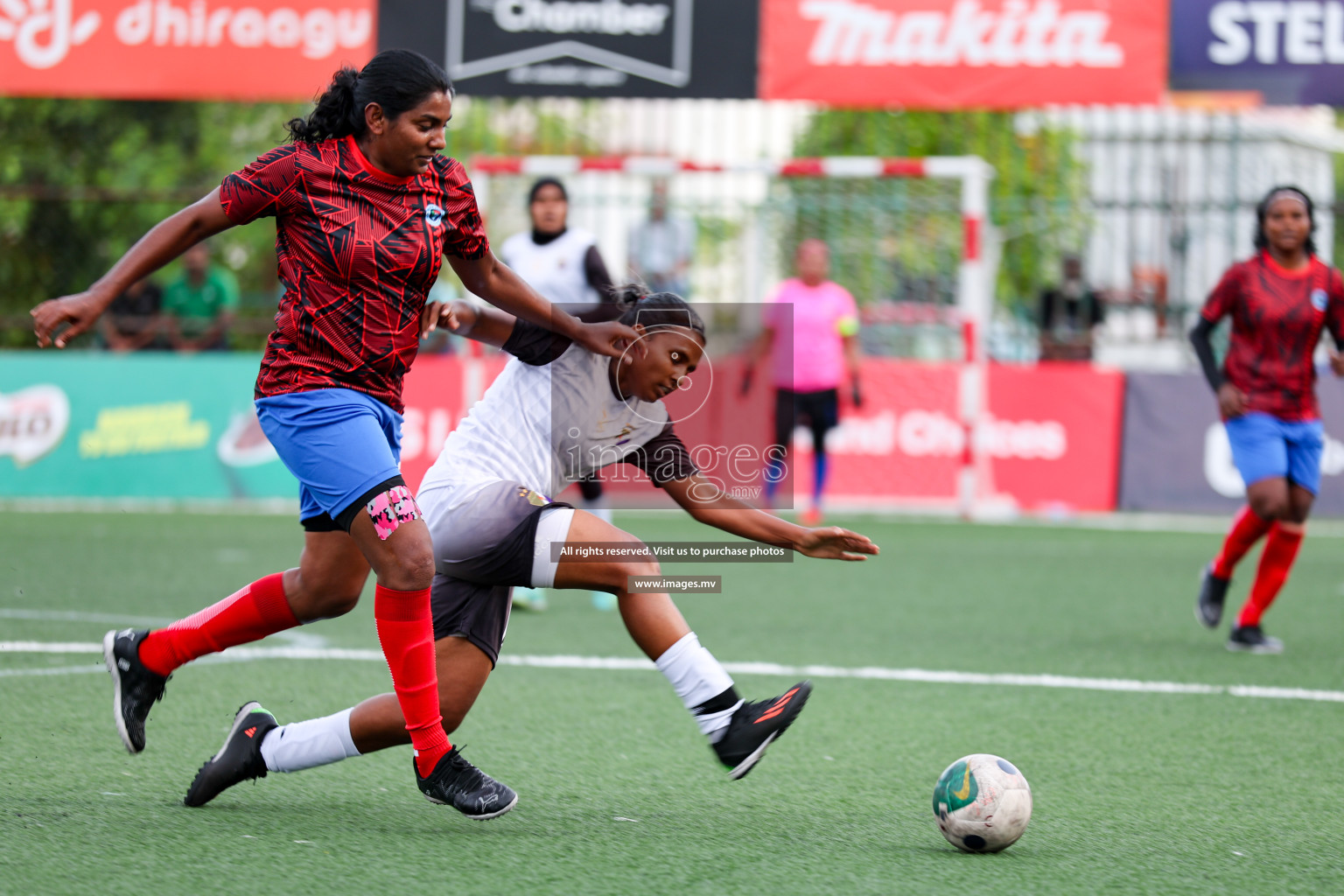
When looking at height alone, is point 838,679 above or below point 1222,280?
below

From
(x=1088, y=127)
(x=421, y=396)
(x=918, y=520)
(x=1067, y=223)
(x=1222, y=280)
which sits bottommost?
(x=918, y=520)

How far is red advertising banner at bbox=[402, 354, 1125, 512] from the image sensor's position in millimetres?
13188

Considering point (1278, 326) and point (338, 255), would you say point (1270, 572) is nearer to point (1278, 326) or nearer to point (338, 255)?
point (1278, 326)

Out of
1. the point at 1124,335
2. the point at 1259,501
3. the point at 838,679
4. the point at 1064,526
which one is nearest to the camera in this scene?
the point at 838,679

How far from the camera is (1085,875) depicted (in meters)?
3.47

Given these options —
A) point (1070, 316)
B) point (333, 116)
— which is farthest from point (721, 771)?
point (1070, 316)

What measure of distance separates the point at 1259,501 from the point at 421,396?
7938 mm

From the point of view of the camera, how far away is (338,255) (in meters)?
3.80

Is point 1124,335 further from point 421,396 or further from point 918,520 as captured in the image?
point 421,396

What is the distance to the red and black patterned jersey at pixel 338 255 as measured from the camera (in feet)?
12.4

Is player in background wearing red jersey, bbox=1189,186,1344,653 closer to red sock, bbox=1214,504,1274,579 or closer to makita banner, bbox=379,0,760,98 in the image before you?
red sock, bbox=1214,504,1274,579

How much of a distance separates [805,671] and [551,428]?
2485 mm

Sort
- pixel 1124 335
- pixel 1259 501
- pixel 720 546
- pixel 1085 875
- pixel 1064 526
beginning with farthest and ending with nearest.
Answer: pixel 1124 335 < pixel 1064 526 < pixel 1259 501 < pixel 720 546 < pixel 1085 875

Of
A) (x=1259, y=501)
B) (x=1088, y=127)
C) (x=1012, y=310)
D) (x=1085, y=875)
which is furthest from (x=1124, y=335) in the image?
(x=1085, y=875)
